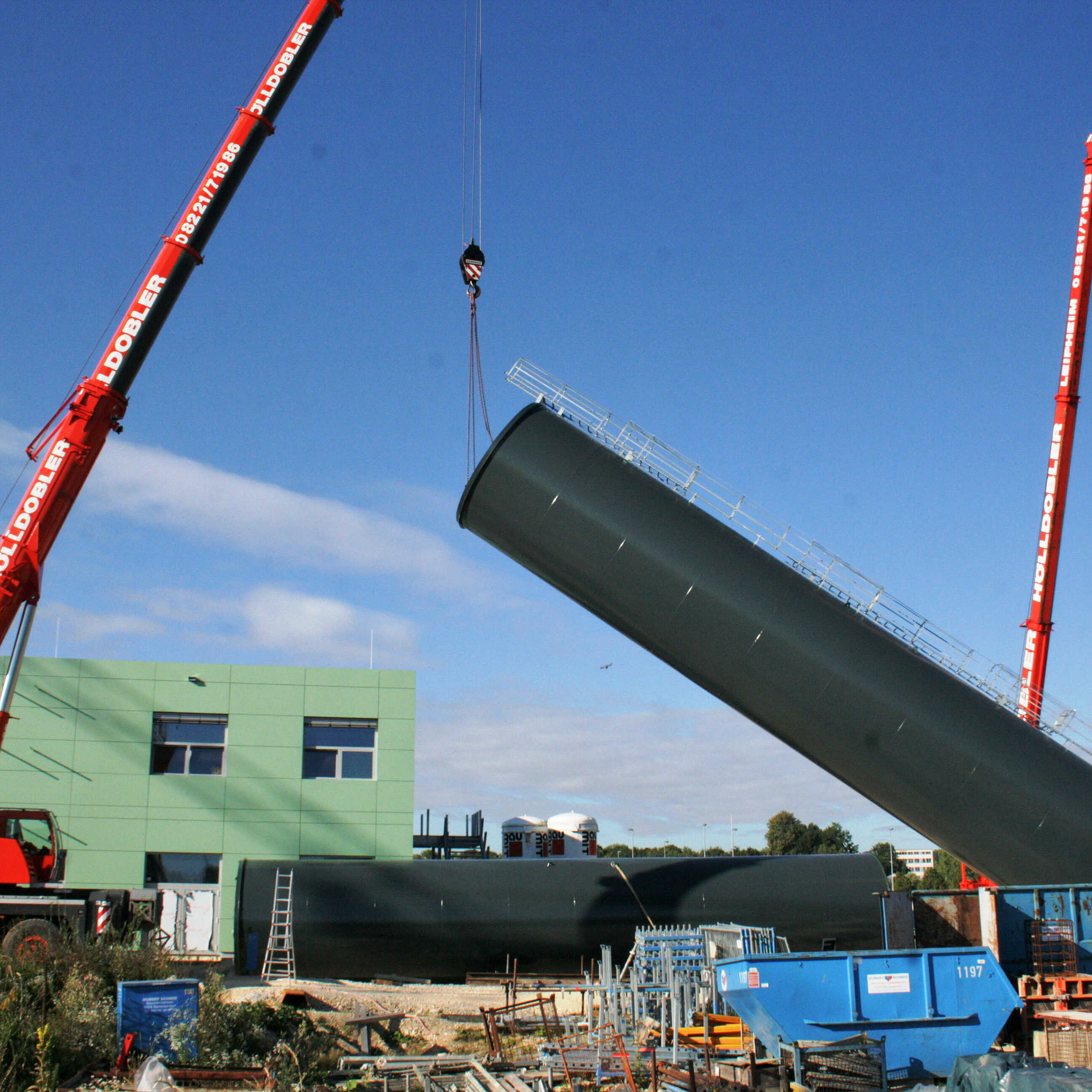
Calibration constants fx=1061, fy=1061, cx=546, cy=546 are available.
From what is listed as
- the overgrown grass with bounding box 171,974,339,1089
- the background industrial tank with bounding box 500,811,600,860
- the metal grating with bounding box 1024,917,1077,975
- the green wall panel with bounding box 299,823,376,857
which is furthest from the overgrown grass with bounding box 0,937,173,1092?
the background industrial tank with bounding box 500,811,600,860

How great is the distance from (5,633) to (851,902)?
1650cm

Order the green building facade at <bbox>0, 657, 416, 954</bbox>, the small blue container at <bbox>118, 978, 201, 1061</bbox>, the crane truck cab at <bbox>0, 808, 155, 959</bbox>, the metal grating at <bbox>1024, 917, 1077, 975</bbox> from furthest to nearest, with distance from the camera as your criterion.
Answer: the green building facade at <bbox>0, 657, 416, 954</bbox>, the crane truck cab at <bbox>0, 808, 155, 959</bbox>, the metal grating at <bbox>1024, 917, 1077, 975</bbox>, the small blue container at <bbox>118, 978, 201, 1061</bbox>

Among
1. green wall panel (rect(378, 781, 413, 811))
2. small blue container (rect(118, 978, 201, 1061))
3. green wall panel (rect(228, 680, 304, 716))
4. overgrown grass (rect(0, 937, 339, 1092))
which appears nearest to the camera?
overgrown grass (rect(0, 937, 339, 1092))

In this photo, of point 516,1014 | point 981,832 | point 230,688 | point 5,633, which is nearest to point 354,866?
point 516,1014

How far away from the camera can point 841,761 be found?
16.2 meters

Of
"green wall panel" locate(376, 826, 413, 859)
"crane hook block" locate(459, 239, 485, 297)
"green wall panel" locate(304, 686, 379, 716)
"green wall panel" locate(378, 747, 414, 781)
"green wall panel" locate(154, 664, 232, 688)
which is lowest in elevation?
"green wall panel" locate(376, 826, 413, 859)

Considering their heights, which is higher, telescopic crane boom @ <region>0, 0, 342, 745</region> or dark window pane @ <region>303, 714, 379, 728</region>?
telescopic crane boom @ <region>0, 0, 342, 745</region>

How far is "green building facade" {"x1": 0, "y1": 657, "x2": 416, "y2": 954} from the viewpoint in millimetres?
26359

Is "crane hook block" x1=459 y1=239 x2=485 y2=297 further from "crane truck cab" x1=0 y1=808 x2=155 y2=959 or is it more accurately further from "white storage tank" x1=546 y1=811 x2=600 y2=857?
"white storage tank" x1=546 y1=811 x2=600 y2=857

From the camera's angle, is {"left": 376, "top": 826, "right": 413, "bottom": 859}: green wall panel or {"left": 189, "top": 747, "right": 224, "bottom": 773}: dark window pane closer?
{"left": 189, "top": 747, "right": 224, "bottom": 773}: dark window pane

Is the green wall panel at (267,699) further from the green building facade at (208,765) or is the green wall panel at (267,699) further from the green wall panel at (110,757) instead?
the green wall panel at (110,757)

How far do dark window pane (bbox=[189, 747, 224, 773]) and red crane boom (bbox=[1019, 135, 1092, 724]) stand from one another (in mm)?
19994

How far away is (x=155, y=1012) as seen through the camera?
13.3 meters

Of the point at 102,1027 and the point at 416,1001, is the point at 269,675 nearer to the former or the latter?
the point at 416,1001
